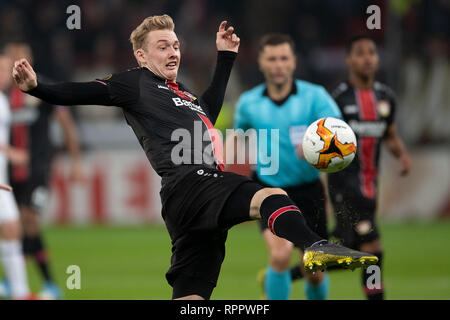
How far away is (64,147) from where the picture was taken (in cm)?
1465

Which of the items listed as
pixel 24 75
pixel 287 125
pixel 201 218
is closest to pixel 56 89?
pixel 24 75

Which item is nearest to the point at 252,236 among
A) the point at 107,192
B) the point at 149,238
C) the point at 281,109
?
the point at 149,238

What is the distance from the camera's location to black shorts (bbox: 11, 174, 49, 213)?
8820 mm

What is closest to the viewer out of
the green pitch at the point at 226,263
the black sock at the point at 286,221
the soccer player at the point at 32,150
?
the black sock at the point at 286,221

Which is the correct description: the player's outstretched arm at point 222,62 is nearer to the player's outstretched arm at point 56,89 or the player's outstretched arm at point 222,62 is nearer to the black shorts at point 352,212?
the player's outstretched arm at point 56,89

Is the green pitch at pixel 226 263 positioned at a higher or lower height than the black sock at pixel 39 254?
lower

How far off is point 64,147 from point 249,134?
8.31 meters

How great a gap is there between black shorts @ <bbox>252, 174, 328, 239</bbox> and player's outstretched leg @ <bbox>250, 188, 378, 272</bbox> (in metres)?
2.04

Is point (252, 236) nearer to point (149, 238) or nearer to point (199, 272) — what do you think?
point (149, 238)

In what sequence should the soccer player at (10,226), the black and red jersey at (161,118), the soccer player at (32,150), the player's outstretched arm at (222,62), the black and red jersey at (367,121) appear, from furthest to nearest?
the soccer player at (32,150) < the soccer player at (10,226) < the black and red jersey at (367,121) < the player's outstretched arm at (222,62) < the black and red jersey at (161,118)

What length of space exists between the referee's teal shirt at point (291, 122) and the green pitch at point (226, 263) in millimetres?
1647

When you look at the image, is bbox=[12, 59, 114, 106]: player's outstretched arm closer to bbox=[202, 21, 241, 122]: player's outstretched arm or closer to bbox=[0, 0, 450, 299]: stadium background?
bbox=[202, 21, 241, 122]: player's outstretched arm

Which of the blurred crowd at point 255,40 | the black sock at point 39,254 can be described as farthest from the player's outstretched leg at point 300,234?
the blurred crowd at point 255,40

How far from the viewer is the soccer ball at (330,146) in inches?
189
